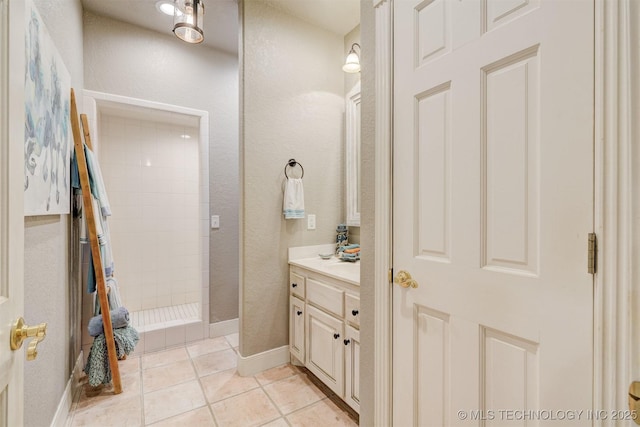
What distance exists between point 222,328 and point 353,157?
204 centimetres

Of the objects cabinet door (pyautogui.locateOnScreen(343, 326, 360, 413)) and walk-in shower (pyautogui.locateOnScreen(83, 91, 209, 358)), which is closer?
cabinet door (pyautogui.locateOnScreen(343, 326, 360, 413))

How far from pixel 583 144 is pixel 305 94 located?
2.03 m

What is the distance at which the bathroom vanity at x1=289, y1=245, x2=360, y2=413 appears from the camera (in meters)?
1.67

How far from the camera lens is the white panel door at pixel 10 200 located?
2.07 feet

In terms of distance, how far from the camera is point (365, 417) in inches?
50.6

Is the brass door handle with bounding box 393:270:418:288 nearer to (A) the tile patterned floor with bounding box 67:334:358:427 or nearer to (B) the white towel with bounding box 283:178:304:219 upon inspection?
(A) the tile patterned floor with bounding box 67:334:358:427

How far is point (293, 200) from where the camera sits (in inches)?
89.7

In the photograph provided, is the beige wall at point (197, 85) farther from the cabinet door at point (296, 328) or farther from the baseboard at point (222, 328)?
the cabinet door at point (296, 328)

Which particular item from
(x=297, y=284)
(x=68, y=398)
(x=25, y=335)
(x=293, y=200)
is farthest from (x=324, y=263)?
(x=68, y=398)


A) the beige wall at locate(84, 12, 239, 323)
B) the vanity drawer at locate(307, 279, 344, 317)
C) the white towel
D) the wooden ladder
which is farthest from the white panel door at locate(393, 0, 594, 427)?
the beige wall at locate(84, 12, 239, 323)

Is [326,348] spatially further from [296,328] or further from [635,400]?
[635,400]

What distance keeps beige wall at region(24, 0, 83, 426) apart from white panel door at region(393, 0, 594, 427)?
1505mm

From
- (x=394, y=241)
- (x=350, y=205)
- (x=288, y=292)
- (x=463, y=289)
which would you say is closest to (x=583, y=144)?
(x=463, y=289)

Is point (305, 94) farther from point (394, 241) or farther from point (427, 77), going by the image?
point (394, 241)
